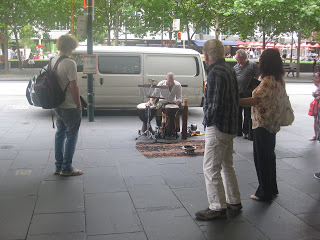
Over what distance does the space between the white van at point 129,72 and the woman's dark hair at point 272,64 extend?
22.8 feet

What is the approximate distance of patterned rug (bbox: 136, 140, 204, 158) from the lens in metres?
7.34

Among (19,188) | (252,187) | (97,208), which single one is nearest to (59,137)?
(19,188)

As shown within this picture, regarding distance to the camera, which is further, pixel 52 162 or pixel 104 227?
pixel 52 162

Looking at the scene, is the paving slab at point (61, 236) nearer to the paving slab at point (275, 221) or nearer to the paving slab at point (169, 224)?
the paving slab at point (169, 224)

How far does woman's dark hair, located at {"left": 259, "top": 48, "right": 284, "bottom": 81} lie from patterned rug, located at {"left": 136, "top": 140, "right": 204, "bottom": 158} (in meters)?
2.84

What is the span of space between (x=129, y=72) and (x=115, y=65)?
0.42 m

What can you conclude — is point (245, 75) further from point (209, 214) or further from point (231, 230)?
point (231, 230)

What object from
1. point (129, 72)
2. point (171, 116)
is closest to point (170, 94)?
point (171, 116)

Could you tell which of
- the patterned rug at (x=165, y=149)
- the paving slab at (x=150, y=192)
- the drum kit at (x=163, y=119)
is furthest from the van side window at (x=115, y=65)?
the paving slab at (x=150, y=192)

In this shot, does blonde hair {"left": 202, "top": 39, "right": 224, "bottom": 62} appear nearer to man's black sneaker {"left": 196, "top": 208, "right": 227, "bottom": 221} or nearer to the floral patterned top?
the floral patterned top

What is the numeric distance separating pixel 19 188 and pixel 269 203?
10.0 ft

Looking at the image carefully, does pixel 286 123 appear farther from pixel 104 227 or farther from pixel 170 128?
pixel 170 128

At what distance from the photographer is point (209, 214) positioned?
Result: 438 cm

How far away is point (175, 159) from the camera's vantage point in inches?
276
